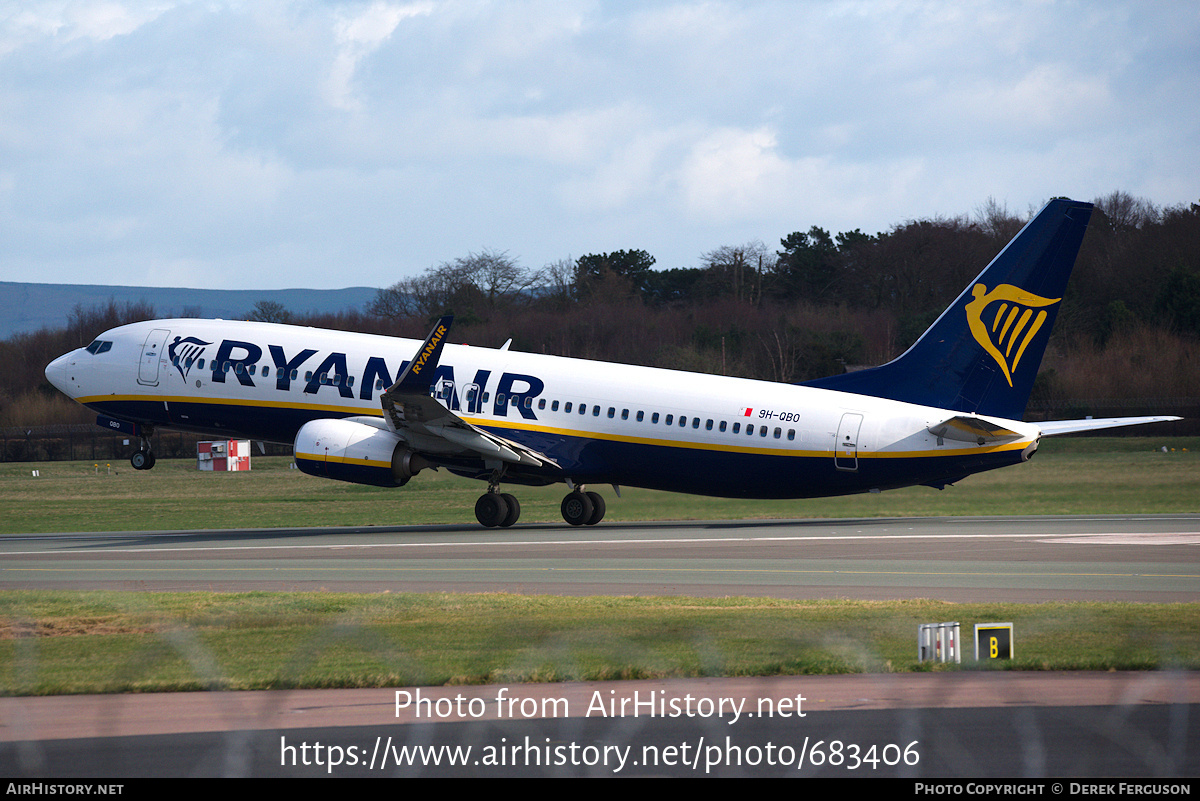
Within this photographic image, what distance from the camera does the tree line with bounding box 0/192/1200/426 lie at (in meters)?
82.7

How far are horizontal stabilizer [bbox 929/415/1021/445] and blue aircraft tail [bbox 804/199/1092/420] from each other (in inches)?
53.0

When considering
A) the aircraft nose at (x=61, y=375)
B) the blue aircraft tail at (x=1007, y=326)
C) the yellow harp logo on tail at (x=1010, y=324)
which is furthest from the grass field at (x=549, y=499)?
the aircraft nose at (x=61, y=375)

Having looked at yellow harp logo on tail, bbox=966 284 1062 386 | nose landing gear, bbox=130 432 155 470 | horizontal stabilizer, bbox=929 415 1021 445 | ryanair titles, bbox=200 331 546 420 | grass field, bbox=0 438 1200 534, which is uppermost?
yellow harp logo on tail, bbox=966 284 1062 386

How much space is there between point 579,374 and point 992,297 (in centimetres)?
1220

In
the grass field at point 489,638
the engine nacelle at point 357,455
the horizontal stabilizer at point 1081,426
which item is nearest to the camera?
the grass field at point 489,638

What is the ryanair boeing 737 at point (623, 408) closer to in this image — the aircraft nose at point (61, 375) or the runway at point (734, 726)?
the aircraft nose at point (61, 375)

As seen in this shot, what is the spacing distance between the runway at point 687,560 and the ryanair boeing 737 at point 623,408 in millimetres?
1839

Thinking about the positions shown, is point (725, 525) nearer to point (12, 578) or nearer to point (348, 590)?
point (348, 590)

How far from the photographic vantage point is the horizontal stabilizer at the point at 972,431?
3419cm

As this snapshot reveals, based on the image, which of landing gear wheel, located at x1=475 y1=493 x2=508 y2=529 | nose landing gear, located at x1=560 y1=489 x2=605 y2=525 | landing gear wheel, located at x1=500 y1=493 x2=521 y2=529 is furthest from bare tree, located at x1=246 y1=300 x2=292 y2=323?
nose landing gear, located at x1=560 y1=489 x2=605 y2=525

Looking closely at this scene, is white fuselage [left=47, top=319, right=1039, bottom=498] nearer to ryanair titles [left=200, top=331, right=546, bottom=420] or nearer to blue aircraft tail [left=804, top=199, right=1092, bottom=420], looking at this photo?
ryanair titles [left=200, top=331, right=546, bottom=420]

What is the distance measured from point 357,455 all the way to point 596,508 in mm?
7475

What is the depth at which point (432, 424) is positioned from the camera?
3706 cm
